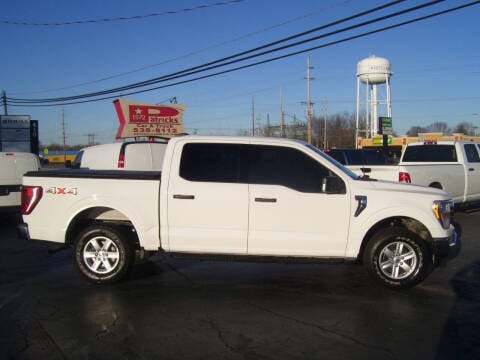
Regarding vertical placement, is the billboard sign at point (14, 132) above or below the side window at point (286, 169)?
above

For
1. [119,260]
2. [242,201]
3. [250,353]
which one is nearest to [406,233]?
[242,201]

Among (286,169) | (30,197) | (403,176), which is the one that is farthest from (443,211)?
(30,197)

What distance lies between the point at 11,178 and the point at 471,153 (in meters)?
12.1

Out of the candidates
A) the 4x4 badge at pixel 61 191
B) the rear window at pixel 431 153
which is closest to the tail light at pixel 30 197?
the 4x4 badge at pixel 61 191

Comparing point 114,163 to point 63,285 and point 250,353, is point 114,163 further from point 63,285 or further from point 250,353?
point 250,353

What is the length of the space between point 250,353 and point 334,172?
9.05 feet

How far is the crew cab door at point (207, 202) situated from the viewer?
6309 mm

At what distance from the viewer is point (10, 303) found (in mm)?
5918

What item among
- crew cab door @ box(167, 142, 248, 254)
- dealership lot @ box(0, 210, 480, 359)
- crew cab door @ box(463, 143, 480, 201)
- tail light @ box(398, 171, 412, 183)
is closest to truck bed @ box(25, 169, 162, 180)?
crew cab door @ box(167, 142, 248, 254)

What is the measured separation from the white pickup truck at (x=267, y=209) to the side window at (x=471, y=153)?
782 cm

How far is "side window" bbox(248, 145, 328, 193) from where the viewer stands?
20.7ft

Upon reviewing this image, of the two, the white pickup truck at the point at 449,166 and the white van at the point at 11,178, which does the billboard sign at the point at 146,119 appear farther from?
the white pickup truck at the point at 449,166

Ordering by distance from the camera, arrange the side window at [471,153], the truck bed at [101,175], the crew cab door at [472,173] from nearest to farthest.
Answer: the truck bed at [101,175]
the crew cab door at [472,173]
the side window at [471,153]

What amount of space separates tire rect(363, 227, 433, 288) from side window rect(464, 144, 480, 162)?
830 centimetres
